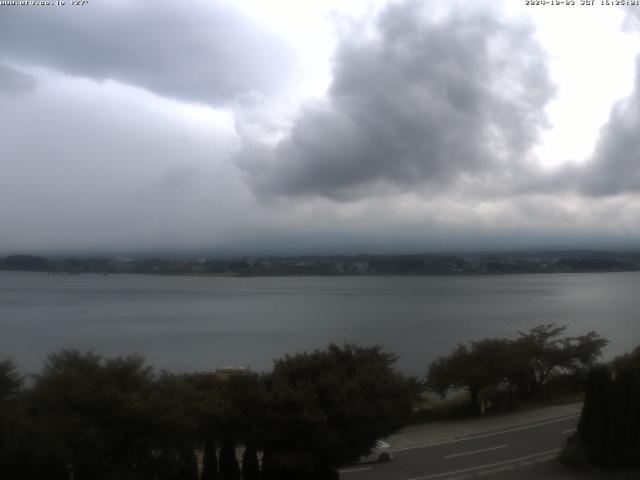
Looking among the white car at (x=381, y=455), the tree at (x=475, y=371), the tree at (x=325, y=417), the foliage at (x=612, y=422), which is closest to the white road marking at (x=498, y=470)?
the foliage at (x=612, y=422)

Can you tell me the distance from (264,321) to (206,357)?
1745 cm

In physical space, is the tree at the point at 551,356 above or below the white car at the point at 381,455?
above

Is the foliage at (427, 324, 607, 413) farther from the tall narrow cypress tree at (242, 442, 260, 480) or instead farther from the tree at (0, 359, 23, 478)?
the tree at (0, 359, 23, 478)

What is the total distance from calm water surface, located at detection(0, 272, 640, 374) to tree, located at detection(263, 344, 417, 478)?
71.8ft

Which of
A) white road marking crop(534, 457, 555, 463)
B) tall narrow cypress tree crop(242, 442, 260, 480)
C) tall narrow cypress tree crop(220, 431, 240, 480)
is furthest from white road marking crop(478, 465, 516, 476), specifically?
tall narrow cypress tree crop(220, 431, 240, 480)

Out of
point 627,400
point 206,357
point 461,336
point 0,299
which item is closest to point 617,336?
point 461,336

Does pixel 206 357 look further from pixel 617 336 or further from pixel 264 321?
pixel 617 336

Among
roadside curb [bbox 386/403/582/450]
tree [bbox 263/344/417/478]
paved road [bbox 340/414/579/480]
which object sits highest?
tree [bbox 263/344/417/478]

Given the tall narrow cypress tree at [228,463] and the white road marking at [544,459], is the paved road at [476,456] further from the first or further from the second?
the tall narrow cypress tree at [228,463]

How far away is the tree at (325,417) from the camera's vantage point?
36.4 feet

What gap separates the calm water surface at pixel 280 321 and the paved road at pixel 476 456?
54.9 ft

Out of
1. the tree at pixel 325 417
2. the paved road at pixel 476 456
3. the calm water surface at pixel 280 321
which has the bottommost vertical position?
the calm water surface at pixel 280 321

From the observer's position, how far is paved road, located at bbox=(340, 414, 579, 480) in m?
13.2

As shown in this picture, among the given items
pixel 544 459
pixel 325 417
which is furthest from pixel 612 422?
pixel 325 417
